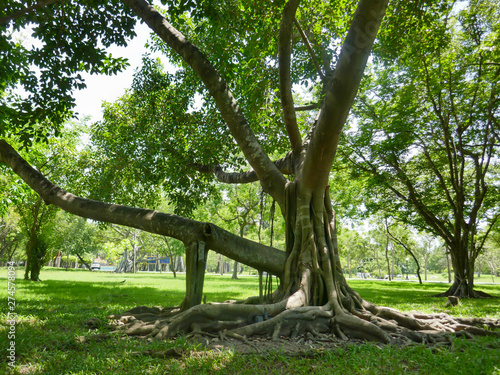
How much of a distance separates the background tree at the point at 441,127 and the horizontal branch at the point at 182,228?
24.6ft

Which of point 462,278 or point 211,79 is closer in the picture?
point 211,79

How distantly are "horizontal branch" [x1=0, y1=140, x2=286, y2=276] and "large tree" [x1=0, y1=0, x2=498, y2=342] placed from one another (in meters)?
0.02

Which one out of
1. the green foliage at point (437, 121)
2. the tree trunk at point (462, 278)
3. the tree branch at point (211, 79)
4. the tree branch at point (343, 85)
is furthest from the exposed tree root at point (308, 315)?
the tree trunk at point (462, 278)

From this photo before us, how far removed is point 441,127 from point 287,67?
1038cm

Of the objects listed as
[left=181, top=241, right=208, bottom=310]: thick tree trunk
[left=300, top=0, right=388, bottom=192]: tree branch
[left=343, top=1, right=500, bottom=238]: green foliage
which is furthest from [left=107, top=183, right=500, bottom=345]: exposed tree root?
[left=343, top=1, right=500, bottom=238]: green foliage

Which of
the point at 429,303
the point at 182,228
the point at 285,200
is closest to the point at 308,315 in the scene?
the point at 285,200

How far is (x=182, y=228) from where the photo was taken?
19.7 feet

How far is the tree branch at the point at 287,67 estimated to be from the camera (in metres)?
5.25

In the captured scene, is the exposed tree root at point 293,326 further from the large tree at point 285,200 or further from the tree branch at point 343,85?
the tree branch at point 343,85

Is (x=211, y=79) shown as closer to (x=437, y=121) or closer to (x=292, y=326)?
(x=292, y=326)

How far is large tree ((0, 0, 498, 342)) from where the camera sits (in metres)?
4.56

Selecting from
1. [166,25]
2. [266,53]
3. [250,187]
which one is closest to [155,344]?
[166,25]

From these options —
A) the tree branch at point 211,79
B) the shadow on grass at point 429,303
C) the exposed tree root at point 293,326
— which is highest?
the tree branch at point 211,79

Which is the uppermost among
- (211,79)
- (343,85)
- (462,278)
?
(211,79)
